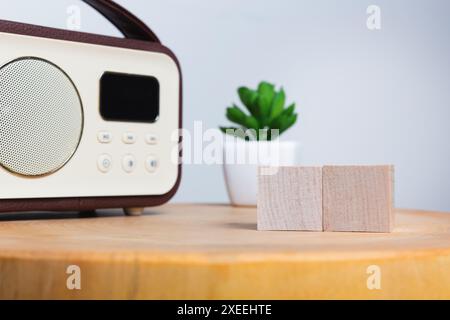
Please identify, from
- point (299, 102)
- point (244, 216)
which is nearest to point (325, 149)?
point (299, 102)

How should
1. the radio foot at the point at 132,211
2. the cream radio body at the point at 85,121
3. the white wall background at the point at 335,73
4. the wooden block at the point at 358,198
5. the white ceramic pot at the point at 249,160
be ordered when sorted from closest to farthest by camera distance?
the wooden block at the point at 358,198 → the cream radio body at the point at 85,121 → the radio foot at the point at 132,211 → the white ceramic pot at the point at 249,160 → the white wall background at the point at 335,73

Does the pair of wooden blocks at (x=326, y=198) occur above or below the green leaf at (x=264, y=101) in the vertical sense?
below

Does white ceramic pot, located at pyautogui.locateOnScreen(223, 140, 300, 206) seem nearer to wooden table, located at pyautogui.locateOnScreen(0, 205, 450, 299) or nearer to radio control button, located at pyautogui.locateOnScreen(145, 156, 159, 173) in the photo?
radio control button, located at pyautogui.locateOnScreen(145, 156, 159, 173)

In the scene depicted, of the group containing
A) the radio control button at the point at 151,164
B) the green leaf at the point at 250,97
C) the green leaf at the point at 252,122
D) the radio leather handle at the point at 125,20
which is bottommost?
the radio control button at the point at 151,164

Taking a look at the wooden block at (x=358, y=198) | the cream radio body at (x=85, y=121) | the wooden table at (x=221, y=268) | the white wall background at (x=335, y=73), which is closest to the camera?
the wooden table at (x=221, y=268)

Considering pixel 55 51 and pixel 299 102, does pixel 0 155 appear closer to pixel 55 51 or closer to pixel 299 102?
pixel 55 51

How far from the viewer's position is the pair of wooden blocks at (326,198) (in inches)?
21.8

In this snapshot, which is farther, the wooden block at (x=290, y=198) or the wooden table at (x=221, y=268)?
the wooden block at (x=290, y=198)

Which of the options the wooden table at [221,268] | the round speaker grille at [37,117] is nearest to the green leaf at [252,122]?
the round speaker grille at [37,117]

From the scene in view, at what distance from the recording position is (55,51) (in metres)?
0.68

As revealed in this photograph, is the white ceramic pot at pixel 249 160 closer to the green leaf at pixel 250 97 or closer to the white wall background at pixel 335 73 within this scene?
the green leaf at pixel 250 97

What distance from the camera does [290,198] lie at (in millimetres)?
572

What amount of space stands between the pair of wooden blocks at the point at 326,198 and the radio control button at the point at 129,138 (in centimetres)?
20

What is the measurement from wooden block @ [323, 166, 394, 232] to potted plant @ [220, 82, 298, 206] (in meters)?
0.36
